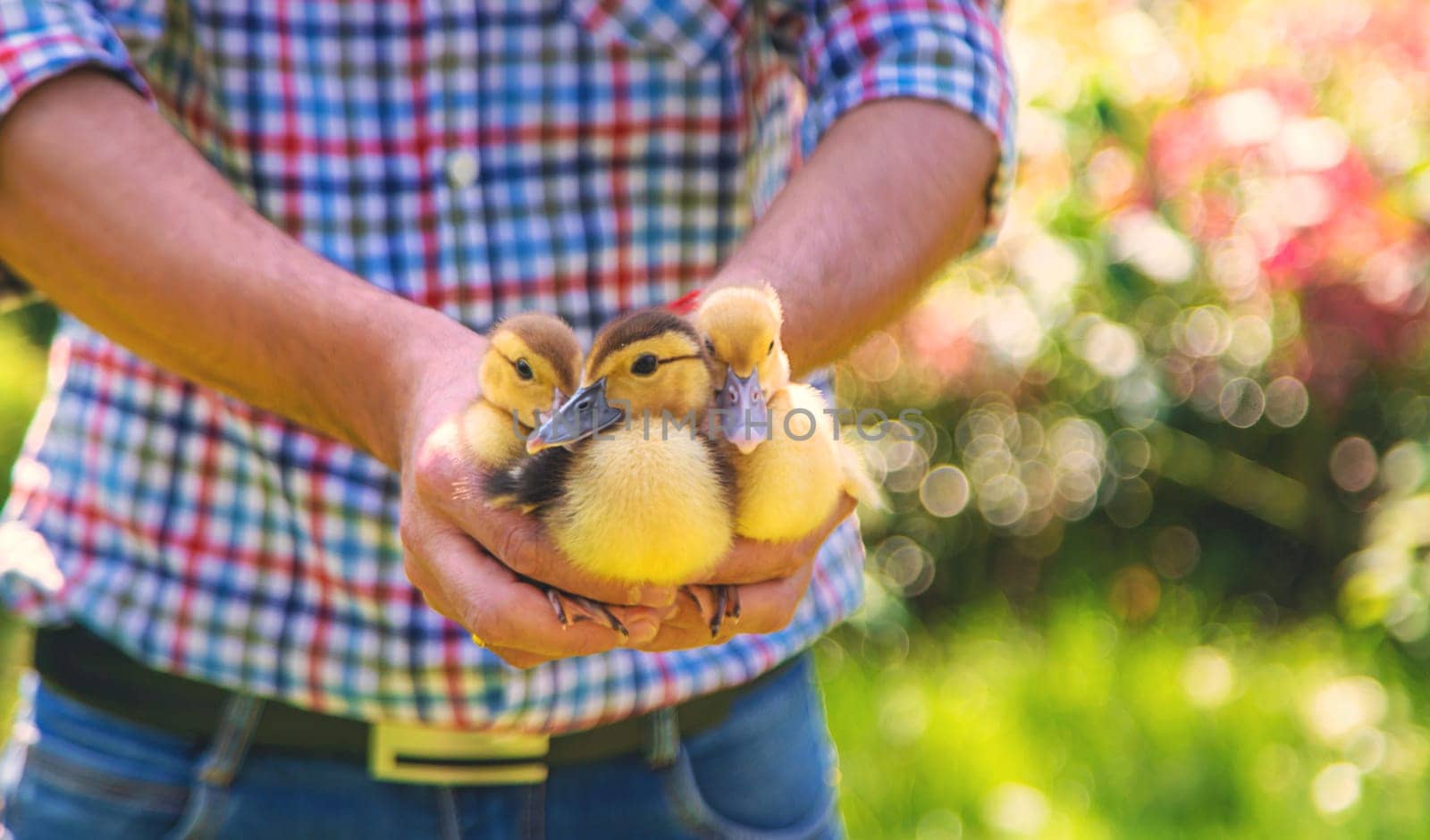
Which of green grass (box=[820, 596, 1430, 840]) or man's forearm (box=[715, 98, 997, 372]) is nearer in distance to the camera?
man's forearm (box=[715, 98, 997, 372])

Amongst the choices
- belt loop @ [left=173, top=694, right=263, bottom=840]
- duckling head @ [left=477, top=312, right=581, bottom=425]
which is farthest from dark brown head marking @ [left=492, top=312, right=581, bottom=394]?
belt loop @ [left=173, top=694, right=263, bottom=840]

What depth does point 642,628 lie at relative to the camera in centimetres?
113

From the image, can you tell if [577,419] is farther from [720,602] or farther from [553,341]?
[720,602]

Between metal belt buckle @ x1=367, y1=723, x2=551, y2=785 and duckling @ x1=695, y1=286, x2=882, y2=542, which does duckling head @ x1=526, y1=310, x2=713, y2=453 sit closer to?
duckling @ x1=695, y1=286, x2=882, y2=542

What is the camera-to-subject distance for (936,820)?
10.6 ft

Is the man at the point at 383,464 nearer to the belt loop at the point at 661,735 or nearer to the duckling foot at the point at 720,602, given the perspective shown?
the belt loop at the point at 661,735

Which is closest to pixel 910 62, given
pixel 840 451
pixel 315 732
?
pixel 840 451

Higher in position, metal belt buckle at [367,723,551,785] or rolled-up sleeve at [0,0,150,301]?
rolled-up sleeve at [0,0,150,301]

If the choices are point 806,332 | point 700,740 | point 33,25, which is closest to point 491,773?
point 700,740

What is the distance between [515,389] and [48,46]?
589 millimetres

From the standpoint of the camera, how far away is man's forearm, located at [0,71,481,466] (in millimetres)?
1244

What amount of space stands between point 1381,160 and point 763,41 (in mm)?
2426

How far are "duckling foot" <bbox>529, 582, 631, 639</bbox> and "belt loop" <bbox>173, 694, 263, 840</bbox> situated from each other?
22.4 inches

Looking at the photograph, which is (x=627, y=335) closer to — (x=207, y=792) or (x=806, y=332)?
(x=806, y=332)
